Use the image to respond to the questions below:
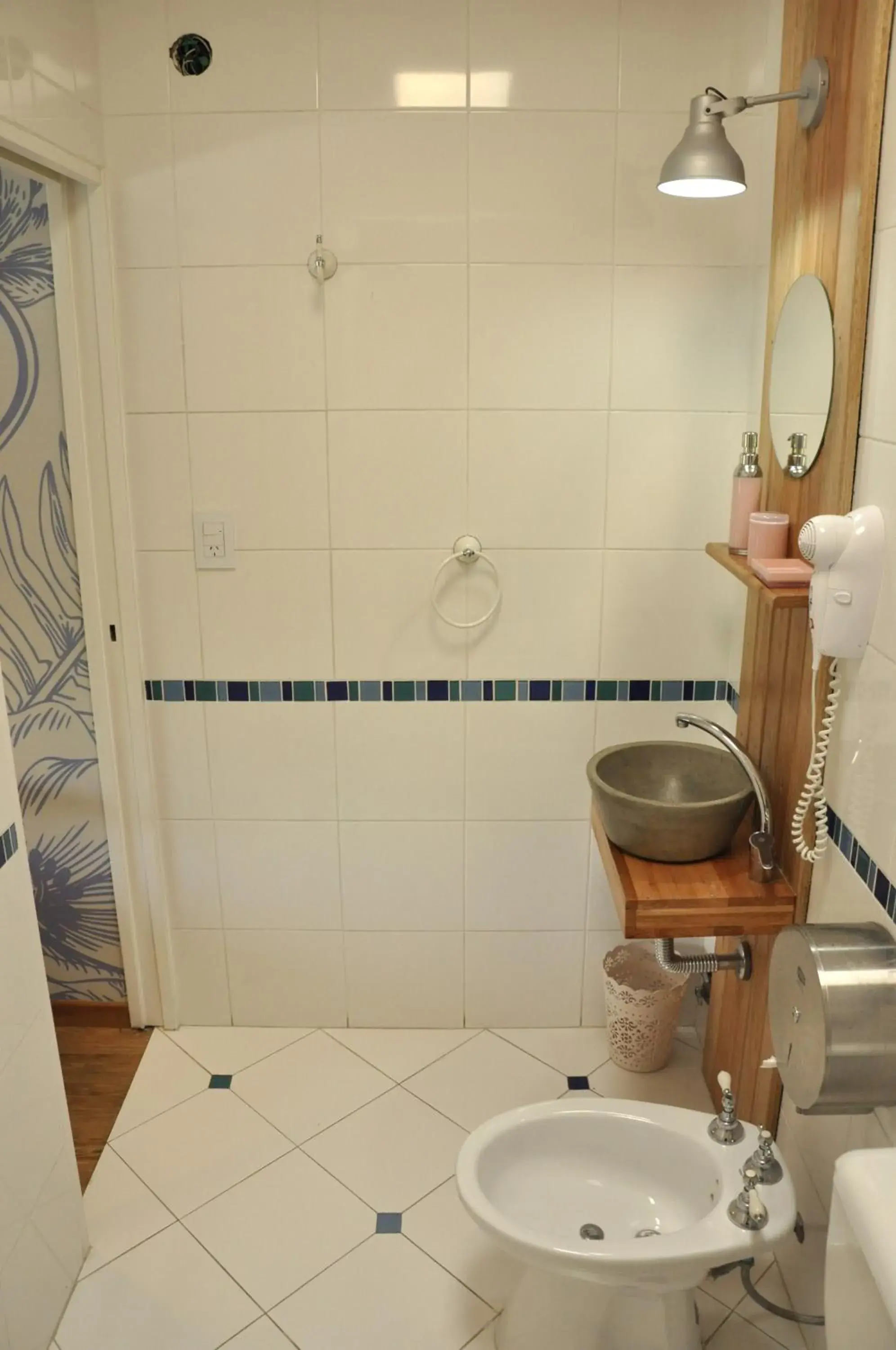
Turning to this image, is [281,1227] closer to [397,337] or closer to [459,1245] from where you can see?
[459,1245]

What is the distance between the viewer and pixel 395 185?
86.1 inches

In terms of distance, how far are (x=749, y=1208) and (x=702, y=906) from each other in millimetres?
495

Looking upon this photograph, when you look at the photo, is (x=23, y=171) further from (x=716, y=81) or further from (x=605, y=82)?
(x=716, y=81)

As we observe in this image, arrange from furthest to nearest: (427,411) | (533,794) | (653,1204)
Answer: (533,794) < (427,411) < (653,1204)

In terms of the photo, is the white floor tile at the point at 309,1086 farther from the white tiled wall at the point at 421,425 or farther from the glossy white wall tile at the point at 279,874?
the glossy white wall tile at the point at 279,874

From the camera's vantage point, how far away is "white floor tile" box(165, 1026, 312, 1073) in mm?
2600

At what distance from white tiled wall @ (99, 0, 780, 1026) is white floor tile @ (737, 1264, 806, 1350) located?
2.73 feet

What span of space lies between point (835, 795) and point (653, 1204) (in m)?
0.81

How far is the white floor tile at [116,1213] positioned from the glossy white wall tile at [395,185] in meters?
2.03

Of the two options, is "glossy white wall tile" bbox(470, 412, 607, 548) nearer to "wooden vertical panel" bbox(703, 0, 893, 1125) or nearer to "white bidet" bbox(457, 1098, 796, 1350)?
"wooden vertical panel" bbox(703, 0, 893, 1125)

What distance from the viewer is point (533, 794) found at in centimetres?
253

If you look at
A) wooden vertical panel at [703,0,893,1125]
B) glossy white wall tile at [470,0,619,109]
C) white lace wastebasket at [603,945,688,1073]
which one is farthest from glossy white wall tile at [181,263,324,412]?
white lace wastebasket at [603,945,688,1073]

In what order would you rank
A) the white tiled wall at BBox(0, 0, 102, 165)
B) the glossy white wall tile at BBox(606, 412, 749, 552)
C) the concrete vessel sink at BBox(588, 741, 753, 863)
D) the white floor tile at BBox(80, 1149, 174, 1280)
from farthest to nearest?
the glossy white wall tile at BBox(606, 412, 749, 552) < the white floor tile at BBox(80, 1149, 174, 1280) < the concrete vessel sink at BBox(588, 741, 753, 863) < the white tiled wall at BBox(0, 0, 102, 165)

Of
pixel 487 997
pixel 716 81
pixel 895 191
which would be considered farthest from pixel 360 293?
pixel 487 997
